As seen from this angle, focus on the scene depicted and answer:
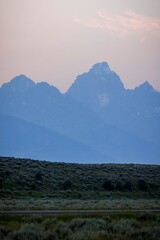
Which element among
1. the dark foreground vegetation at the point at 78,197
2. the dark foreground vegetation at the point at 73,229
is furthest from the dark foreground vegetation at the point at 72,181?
the dark foreground vegetation at the point at 73,229

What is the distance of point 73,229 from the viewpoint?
66.1 feet

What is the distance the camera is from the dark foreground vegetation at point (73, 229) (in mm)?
18109

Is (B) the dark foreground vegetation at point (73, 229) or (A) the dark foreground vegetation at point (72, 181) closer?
(B) the dark foreground vegetation at point (73, 229)

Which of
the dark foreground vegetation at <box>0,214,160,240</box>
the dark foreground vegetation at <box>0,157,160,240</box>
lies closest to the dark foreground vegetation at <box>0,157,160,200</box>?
the dark foreground vegetation at <box>0,157,160,240</box>

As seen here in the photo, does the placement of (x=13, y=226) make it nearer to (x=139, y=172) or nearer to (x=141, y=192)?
(x=141, y=192)

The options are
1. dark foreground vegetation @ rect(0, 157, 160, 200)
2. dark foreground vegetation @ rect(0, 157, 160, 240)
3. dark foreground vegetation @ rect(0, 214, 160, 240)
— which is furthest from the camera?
dark foreground vegetation @ rect(0, 157, 160, 200)

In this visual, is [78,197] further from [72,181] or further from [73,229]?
[73,229]

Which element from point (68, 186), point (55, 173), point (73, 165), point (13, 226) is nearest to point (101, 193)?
point (68, 186)

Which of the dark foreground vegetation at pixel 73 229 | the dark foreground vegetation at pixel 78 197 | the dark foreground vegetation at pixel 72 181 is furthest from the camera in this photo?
the dark foreground vegetation at pixel 72 181

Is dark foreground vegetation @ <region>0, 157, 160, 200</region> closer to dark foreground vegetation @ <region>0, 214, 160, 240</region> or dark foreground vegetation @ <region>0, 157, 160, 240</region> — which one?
dark foreground vegetation @ <region>0, 157, 160, 240</region>

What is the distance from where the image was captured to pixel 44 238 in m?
17.9

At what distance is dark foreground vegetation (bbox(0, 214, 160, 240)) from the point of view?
59.4 ft

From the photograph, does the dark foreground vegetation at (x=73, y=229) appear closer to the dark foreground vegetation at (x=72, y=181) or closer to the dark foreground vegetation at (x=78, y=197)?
the dark foreground vegetation at (x=78, y=197)

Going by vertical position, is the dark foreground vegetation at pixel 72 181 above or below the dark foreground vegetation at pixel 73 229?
above
